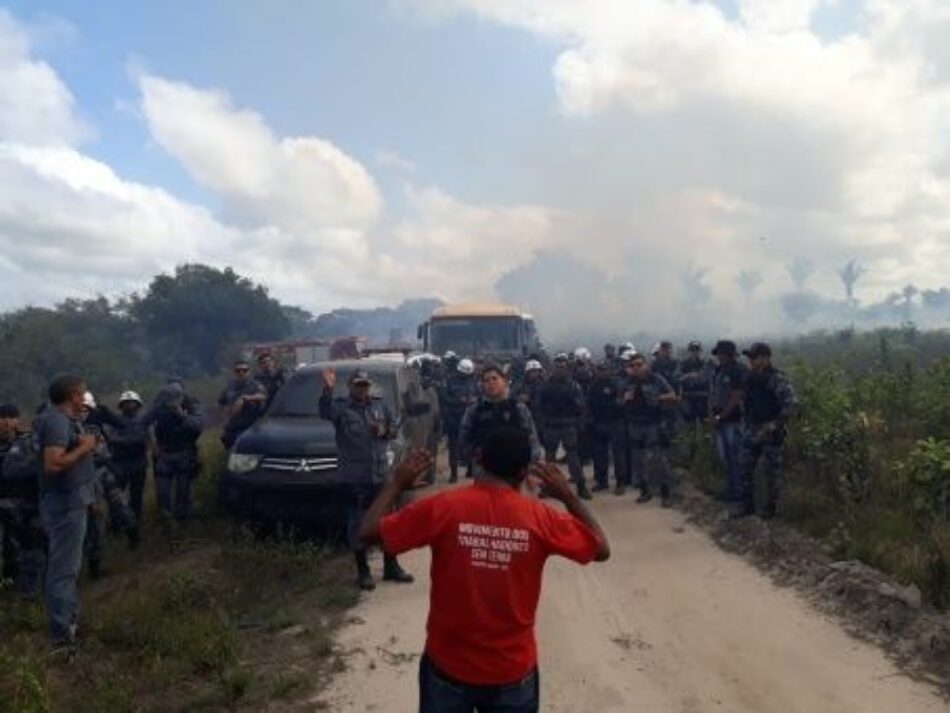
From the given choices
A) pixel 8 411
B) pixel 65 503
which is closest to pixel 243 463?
pixel 8 411

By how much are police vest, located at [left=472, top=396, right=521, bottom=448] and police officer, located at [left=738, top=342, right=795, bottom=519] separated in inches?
114

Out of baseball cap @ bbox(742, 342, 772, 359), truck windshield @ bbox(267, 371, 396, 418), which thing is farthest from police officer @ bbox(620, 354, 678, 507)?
truck windshield @ bbox(267, 371, 396, 418)

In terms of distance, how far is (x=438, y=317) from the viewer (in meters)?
18.4

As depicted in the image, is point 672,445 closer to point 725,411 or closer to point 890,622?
point 725,411

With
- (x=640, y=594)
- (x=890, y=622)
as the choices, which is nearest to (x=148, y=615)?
(x=640, y=594)

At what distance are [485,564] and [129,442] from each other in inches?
287

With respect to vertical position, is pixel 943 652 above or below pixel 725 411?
below

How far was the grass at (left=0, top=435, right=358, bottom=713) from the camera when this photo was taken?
17.6 feet

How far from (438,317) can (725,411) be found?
9279mm

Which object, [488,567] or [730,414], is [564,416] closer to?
[730,414]

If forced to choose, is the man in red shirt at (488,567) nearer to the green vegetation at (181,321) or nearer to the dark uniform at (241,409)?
the dark uniform at (241,409)

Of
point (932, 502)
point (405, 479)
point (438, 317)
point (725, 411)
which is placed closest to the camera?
point (405, 479)

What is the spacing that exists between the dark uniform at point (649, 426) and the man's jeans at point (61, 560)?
6.62m

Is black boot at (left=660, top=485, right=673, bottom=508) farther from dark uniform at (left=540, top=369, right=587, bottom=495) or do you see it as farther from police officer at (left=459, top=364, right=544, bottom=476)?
police officer at (left=459, top=364, right=544, bottom=476)
